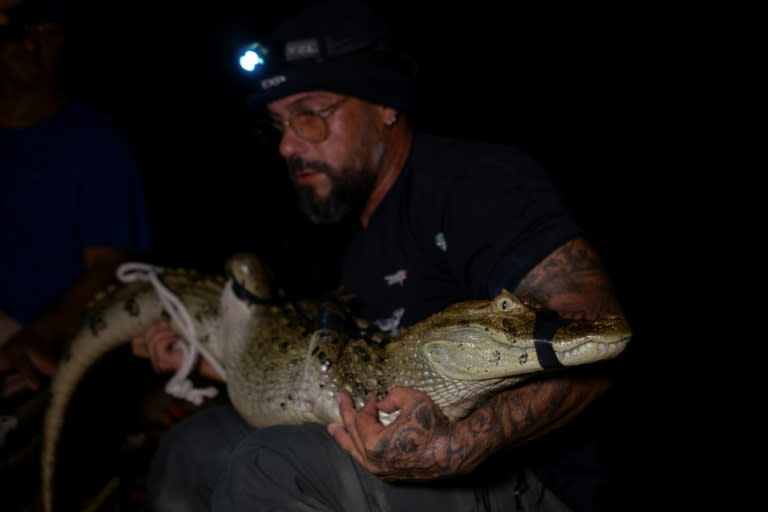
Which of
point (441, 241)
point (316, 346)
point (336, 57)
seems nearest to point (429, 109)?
point (336, 57)

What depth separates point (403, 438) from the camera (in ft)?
4.26

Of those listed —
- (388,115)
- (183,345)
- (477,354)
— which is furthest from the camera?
(183,345)

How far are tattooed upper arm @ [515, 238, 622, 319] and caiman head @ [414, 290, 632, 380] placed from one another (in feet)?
0.76

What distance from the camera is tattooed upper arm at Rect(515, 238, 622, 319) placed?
147cm

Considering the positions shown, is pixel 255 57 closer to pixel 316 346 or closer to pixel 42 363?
pixel 316 346

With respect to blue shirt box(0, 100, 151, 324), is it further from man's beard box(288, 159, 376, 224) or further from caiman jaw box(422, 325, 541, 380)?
caiman jaw box(422, 325, 541, 380)

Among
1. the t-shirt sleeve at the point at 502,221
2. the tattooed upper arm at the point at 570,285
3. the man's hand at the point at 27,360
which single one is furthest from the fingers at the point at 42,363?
the tattooed upper arm at the point at 570,285

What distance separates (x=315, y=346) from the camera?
1654 millimetres

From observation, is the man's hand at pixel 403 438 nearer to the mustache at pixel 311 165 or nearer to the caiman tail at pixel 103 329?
the mustache at pixel 311 165

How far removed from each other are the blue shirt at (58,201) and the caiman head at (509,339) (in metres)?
2.51

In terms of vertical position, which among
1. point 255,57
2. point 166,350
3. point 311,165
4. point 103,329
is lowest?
point 166,350

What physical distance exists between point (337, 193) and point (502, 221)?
759 mm

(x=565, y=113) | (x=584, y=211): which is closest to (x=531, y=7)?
(x=565, y=113)

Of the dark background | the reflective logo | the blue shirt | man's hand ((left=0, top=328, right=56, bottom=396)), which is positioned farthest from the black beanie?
the dark background
